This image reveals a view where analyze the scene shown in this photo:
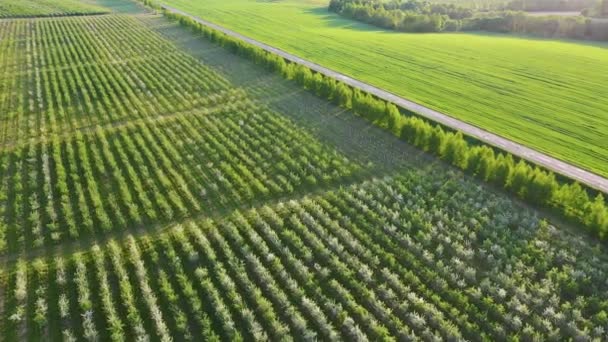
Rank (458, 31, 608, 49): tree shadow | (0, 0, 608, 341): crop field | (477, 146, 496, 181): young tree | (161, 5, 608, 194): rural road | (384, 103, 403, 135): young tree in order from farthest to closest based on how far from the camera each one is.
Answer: (458, 31, 608, 49): tree shadow < (384, 103, 403, 135): young tree < (161, 5, 608, 194): rural road < (477, 146, 496, 181): young tree < (0, 0, 608, 341): crop field

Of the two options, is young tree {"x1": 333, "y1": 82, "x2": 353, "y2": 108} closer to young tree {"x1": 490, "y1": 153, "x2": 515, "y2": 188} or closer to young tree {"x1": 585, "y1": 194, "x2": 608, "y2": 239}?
young tree {"x1": 490, "y1": 153, "x2": 515, "y2": 188}

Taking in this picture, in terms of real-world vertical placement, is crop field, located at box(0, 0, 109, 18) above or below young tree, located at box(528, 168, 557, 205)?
above

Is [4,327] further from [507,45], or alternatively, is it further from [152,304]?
[507,45]

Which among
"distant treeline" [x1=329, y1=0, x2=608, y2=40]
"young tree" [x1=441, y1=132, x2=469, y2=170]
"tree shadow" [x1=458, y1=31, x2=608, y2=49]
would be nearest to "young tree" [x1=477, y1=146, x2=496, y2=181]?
"young tree" [x1=441, y1=132, x2=469, y2=170]

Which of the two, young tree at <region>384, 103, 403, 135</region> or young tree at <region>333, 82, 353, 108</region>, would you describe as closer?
young tree at <region>384, 103, 403, 135</region>

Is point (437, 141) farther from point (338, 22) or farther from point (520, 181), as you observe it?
point (338, 22)

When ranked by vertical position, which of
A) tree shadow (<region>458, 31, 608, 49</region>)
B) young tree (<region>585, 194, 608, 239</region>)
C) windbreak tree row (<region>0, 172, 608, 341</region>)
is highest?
tree shadow (<region>458, 31, 608, 49</region>)

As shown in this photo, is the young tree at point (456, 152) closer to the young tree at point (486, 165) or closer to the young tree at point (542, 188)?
the young tree at point (486, 165)

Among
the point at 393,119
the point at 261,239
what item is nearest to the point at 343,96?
the point at 393,119
